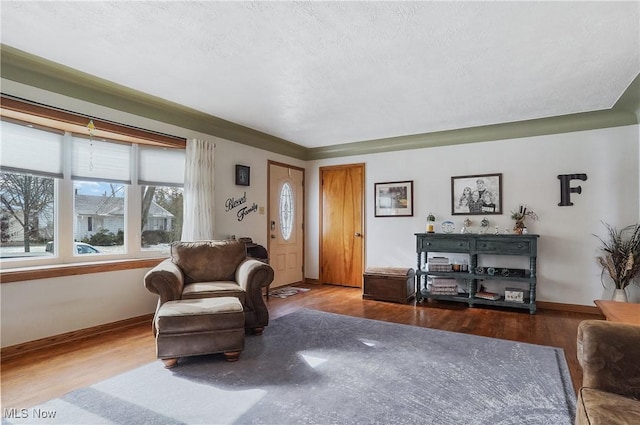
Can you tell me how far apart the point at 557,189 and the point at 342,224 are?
10.5ft

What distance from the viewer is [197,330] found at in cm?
267

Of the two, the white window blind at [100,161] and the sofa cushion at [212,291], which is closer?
the sofa cushion at [212,291]

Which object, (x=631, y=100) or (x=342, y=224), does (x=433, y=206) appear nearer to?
(x=342, y=224)

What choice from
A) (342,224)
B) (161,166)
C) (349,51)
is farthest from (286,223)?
(349,51)

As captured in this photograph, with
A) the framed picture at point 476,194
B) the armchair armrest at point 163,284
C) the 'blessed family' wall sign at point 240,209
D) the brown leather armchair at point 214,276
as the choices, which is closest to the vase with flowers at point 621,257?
the framed picture at point 476,194

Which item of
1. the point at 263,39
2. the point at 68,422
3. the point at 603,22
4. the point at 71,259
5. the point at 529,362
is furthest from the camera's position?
the point at 71,259

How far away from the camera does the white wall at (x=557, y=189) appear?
164 inches

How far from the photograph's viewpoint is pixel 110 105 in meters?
3.51

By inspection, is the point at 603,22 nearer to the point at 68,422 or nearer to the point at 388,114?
the point at 388,114

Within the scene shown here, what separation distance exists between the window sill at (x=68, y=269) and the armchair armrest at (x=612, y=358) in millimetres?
3952

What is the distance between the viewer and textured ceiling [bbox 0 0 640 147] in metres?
2.19

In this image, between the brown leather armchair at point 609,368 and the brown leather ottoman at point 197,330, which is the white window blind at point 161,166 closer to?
the brown leather ottoman at point 197,330

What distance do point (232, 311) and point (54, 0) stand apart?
239 cm

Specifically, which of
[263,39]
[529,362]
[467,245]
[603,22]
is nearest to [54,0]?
[263,39]
